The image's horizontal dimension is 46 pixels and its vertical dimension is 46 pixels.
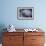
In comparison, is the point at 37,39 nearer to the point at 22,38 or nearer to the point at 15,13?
the point at 22,38

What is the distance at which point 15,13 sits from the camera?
4.41 metres

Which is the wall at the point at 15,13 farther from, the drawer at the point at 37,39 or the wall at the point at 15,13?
the drawer at the point at 37,39

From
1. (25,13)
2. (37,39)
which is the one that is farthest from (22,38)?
(25,13)

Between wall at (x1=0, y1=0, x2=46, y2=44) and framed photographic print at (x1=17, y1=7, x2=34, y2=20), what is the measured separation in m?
0.10

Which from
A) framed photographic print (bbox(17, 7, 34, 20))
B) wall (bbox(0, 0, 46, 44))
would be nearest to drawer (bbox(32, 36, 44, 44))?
wall (bbox(0, 0, 46, 44))

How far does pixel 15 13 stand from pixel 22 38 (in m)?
1.00

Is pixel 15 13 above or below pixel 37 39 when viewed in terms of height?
above

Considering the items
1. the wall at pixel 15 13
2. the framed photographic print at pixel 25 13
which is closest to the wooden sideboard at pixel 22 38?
the wall at pixel 15 13

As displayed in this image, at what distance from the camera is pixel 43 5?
441 cm

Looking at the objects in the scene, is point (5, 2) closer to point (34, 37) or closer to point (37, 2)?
point (37, 2)

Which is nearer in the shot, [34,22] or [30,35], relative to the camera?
[30,35]

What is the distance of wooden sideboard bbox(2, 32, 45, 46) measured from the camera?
3.87 meters

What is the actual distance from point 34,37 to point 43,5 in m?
1.23

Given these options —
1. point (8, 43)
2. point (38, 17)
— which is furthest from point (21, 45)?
point (38, 17)
